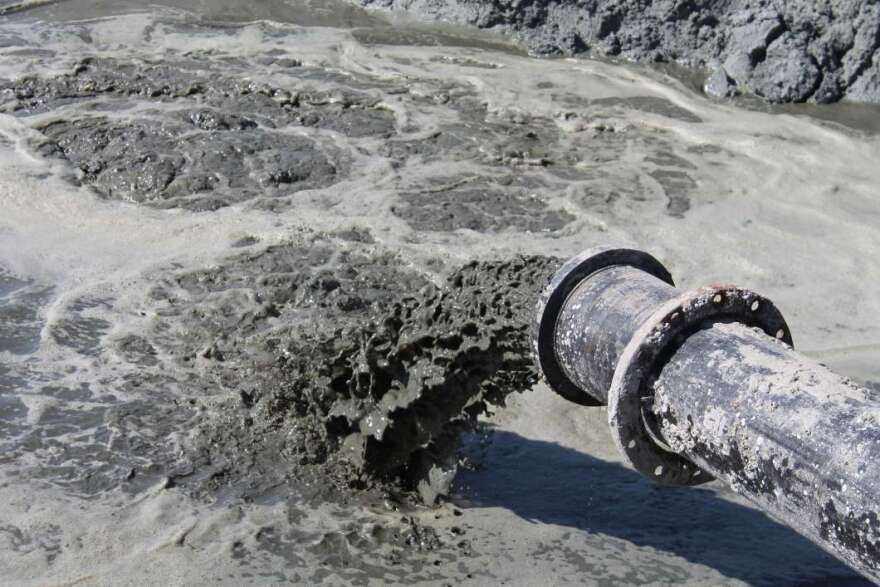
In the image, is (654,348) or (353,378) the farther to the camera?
(353,378)

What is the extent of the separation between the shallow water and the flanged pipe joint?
1036 millimetres

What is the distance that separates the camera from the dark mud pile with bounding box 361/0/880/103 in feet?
27.5

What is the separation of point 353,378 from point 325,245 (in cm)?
201

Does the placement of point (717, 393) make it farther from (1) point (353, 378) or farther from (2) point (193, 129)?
(2) point (193, 129)

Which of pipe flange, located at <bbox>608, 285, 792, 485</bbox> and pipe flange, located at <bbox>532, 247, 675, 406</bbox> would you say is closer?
pipe flange, located at <bbox>608, 285, 792, 485</bbox>

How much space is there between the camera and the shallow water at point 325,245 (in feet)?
12.5

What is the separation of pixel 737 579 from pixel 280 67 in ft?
18.8

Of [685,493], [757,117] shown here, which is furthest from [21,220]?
[757,117]

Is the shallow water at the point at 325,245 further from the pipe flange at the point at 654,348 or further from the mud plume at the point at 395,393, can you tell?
the pipe flange at the point at 654,348

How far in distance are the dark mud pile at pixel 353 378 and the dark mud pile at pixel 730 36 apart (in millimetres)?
4504

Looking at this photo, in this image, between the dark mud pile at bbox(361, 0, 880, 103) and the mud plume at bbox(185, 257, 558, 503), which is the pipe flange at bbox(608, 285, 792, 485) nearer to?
the mud plume at bbox(185, 257, 558, 503)

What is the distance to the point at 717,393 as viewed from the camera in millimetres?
2504

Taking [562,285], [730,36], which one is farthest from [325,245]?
[730,36]

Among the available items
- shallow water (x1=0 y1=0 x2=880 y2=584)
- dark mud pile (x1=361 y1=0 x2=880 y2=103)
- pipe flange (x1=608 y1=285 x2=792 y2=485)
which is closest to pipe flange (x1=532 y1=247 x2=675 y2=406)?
pipe flange (x1=608 y1=285 x2=792 y2=485)
